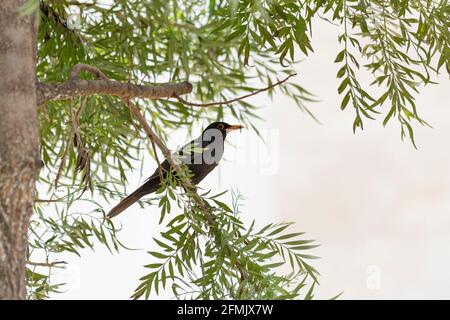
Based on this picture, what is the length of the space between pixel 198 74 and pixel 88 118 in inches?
27.0

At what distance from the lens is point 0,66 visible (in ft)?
2.89

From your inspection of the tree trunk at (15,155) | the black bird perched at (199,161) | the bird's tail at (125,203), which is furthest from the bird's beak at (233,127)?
the tree trunk at (15,155)

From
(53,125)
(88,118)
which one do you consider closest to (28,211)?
(88,118)

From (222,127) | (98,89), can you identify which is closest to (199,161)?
(222,127)

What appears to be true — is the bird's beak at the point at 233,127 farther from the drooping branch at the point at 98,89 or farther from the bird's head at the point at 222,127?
the drooping branch at the point at 98,89

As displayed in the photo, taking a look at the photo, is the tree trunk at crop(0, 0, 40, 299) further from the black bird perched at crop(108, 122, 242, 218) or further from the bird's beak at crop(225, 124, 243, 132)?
the bird's beak at crop(225, 124, 243, 132)

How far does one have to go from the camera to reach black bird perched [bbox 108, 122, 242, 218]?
162 centimetres

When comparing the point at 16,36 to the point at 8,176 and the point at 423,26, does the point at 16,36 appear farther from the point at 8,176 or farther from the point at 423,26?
the point at 423,26

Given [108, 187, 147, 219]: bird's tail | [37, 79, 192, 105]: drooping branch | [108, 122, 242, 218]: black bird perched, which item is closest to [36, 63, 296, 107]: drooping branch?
[37, 79, 192, 105]: drooping branch

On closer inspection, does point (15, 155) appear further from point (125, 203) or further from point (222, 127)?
point (222, 127)

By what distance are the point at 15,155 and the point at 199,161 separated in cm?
105

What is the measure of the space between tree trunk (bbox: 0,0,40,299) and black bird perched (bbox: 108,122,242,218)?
634 mm

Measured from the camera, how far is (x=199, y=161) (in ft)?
6.17
